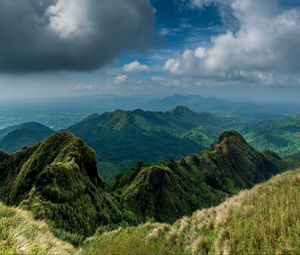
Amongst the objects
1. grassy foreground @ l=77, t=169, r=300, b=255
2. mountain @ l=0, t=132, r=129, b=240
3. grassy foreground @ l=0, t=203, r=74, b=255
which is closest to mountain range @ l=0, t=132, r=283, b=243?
mountain @ l=0, t=132, r=129, b=240

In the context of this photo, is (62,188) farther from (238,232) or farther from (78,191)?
(238,232)

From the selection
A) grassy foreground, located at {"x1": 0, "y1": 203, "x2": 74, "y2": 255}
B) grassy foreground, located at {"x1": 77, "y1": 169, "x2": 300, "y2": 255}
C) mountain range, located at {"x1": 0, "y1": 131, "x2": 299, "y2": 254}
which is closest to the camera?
grassy foreground, located at {"x1": 0, "y1": 203, "x2": 74, "y2": 255}

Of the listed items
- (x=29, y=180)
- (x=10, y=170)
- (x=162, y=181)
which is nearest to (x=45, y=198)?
(x=29, y=180)

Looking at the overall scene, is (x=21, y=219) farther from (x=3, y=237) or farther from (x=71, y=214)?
(x=71, y=214)

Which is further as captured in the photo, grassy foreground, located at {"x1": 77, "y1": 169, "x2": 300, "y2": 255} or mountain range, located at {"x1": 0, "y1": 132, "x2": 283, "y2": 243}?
mountain range, located at {"x1": 0, "y1": 132, "x2": 283, "y2": 243}

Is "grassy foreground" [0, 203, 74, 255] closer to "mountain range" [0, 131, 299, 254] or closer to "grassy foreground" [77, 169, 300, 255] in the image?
"mountain range" [0, 131, 299, 254]

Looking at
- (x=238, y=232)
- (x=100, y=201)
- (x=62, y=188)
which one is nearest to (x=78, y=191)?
(x=62, y=188)
